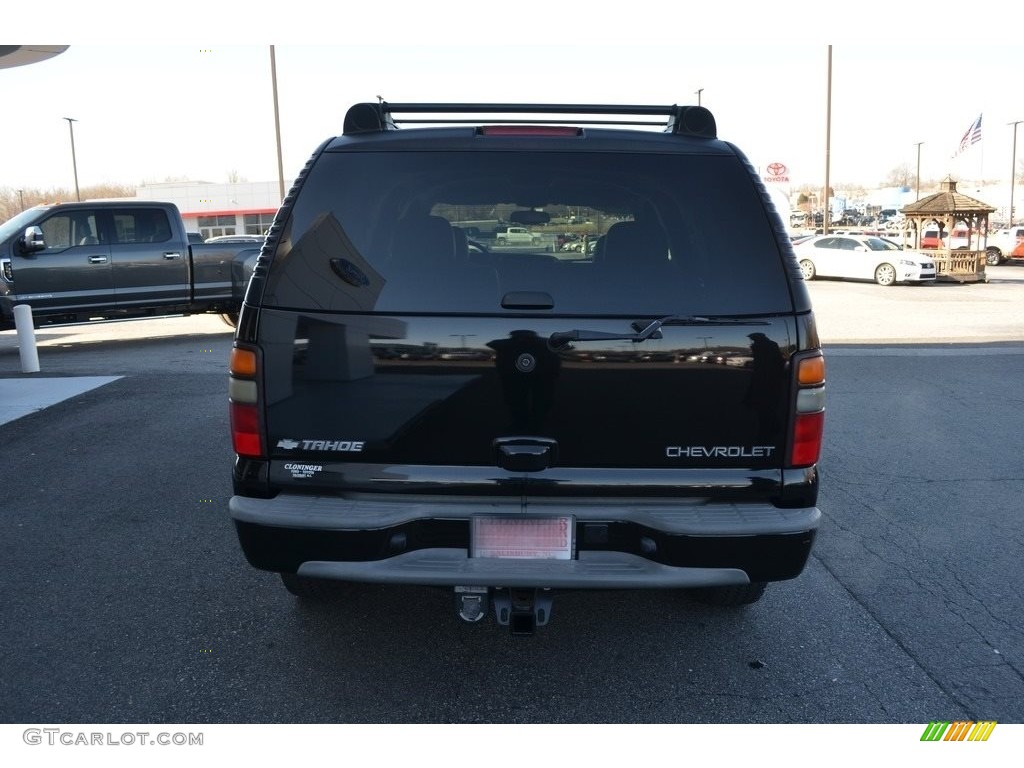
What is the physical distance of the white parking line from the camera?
804cm

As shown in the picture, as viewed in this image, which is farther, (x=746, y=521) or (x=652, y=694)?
(x=652, y=694)

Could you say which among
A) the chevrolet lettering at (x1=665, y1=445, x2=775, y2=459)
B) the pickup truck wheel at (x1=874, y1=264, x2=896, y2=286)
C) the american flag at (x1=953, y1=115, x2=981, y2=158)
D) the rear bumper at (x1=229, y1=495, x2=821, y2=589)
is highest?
the american flag at (x1=953, y1=115, x2=981, y2=158)

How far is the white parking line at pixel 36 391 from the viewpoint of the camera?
317 inches

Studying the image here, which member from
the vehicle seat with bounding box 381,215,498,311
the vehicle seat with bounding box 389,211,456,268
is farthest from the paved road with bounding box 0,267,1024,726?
the vehicle seat with bounding box 389,211,456,268

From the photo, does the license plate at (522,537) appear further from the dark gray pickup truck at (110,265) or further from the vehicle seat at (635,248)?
the dark gray pickup truck at (110,265)

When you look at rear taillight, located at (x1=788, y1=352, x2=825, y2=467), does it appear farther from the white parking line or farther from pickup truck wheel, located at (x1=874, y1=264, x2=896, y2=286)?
pickup truck wheel, located at (x1=874, y1=264, x2=896, y2=286)

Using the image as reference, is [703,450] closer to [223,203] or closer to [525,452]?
[525,452]

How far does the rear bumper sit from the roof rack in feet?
4.53

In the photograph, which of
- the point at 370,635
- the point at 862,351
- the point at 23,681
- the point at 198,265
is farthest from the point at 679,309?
the point at 198,265

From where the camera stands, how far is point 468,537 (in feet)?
9.52

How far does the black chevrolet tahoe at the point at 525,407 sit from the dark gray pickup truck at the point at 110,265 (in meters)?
10.3

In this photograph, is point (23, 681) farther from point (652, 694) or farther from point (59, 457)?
point (59, 457)

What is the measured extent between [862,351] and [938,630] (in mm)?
8491

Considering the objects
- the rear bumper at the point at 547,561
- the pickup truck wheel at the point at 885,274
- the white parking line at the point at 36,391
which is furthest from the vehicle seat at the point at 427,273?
the pickup truck wheel at the point at 885,274
